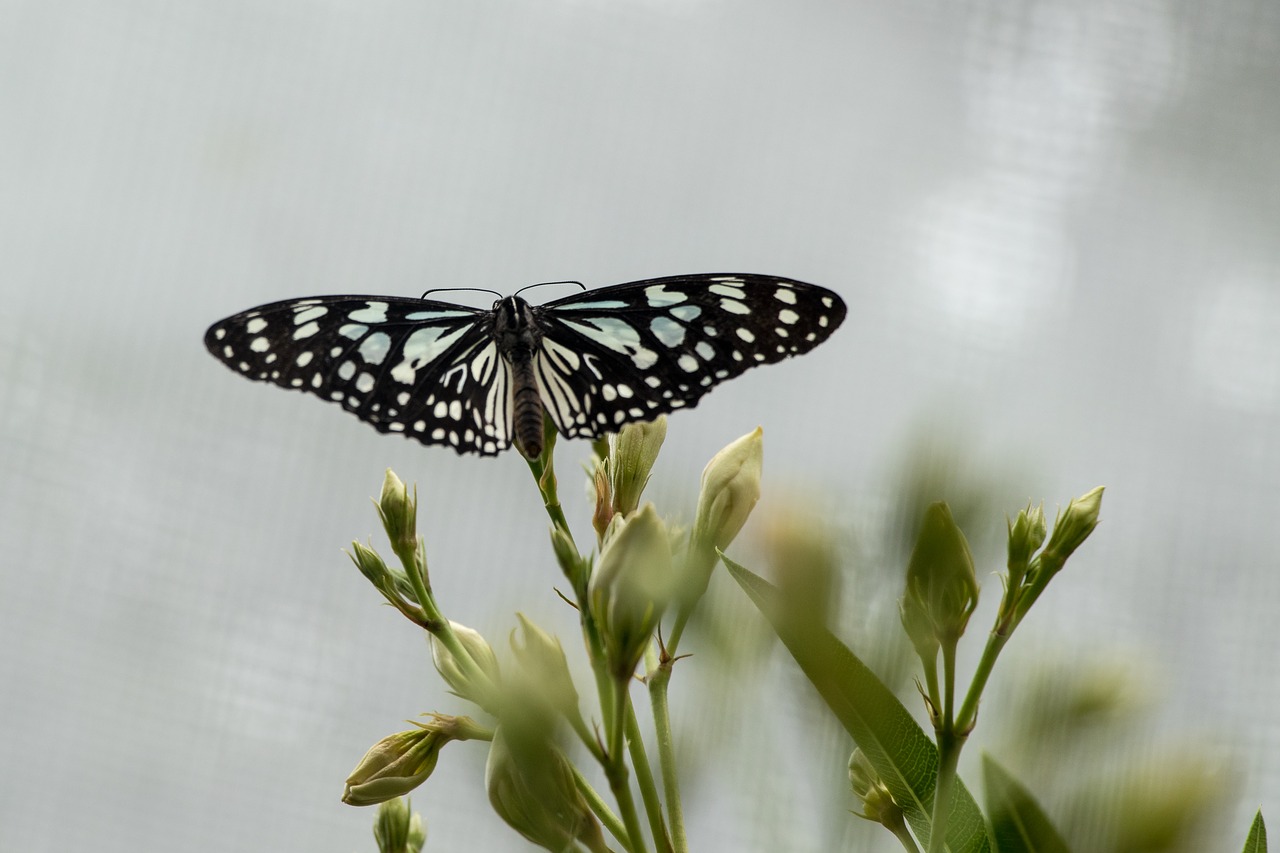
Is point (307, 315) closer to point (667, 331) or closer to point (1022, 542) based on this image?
point (667, 331)

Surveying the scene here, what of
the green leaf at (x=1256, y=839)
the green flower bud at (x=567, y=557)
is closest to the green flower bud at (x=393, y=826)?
the green flower bud at (x=567, y=557)

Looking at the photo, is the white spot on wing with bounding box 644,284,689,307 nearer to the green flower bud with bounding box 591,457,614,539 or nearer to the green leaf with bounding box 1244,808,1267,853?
the green flower bud with bounding box 591,457,614,539

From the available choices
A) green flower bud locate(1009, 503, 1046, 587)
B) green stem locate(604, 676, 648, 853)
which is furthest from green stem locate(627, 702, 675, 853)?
green flower bud locate(1009, 503, 1046, 587)

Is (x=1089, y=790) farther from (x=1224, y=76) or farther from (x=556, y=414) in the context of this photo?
(x=1224, y=76)

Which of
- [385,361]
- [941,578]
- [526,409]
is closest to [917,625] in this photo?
[941,578]

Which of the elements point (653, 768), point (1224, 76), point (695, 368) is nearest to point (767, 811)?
point (653, 768)

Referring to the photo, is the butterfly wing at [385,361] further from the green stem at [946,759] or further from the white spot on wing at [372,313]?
the green stem at [946,759]
